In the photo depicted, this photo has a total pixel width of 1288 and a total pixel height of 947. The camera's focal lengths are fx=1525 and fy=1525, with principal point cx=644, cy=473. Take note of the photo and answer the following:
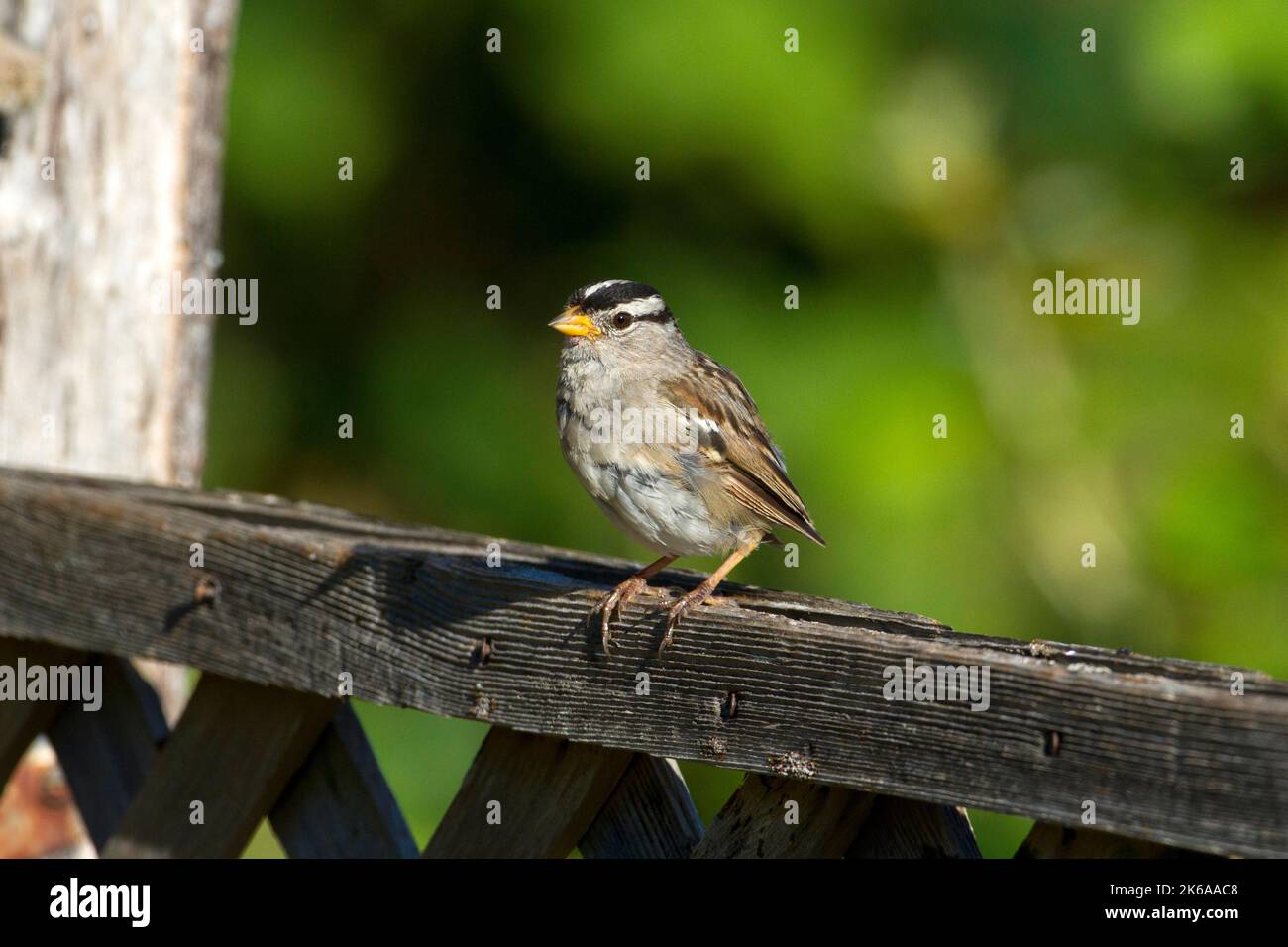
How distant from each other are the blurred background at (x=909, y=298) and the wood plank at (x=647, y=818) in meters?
3.33

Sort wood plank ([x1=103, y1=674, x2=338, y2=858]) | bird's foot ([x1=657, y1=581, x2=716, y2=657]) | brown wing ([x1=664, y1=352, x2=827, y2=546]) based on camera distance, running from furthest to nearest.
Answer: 1. brown wing ([x1=664, y1=352, x2=827, y2=546])
2. wood plank ([x1=103, y1=674, x2=338, y2=858])
3. bird's foot ([x1=657, y1=581, x2=716, y2=657])

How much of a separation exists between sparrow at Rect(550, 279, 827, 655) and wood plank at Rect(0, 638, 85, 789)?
53.5 inches

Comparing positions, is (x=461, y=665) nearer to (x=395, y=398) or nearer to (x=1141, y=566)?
(x=1141, y=566)

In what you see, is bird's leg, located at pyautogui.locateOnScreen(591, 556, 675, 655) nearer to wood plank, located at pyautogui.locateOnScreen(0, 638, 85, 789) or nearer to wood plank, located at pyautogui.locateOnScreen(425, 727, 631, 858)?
wood plank, located at pyautogui.locateOnScreen(425, 727, 631, 858)

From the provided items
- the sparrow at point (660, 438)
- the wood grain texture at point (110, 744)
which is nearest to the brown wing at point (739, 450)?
the sparrow at point (660, 438)

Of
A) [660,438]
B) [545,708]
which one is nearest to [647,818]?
[545,708]

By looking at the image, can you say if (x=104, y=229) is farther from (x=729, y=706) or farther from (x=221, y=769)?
(x=729, y=706)

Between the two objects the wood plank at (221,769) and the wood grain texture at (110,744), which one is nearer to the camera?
the wood plank at (221,769)

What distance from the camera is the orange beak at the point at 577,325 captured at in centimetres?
434

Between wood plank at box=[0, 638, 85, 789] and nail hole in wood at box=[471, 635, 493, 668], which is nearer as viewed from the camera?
nail hole in wood at box=[471, 635, 493, 668]

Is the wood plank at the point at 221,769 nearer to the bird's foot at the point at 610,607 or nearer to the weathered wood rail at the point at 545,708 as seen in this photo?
the weathered wood rail at the point at 545,708

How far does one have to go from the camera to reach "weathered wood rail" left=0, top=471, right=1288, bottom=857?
197 centimetres

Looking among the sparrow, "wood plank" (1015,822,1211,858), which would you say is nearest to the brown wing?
the sparrow
